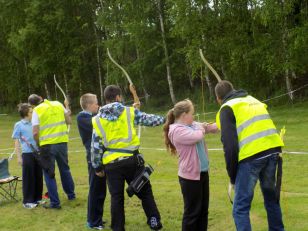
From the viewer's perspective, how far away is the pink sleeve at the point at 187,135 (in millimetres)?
5172

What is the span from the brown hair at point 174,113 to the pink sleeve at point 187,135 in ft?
0.55

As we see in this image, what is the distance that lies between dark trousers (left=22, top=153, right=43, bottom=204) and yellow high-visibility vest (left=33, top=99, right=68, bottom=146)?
0.44 metres

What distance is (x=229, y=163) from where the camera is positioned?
4.82 meters

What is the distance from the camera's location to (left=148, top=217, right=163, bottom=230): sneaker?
6.16 metres

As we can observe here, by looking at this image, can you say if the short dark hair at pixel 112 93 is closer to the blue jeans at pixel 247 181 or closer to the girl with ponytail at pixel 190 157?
the girl with ponytail at pixel 190 157

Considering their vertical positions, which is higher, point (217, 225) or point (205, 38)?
point (205, 38)

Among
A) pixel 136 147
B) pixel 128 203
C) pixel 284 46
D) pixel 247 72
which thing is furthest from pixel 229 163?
pixel 247 72

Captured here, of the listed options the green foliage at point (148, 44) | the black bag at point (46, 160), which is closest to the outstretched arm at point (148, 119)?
the black bag at point (46, 160)

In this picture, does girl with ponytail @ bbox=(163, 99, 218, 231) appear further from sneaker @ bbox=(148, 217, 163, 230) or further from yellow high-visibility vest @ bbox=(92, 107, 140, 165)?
sneaker @ bbox=(148, 217, 163, 230)

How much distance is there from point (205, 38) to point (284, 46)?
424 cm

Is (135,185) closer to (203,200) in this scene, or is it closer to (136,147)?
(136,147)

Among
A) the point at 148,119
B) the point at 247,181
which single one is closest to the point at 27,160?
Result: the point at 148,119

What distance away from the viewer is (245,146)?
15.9ft

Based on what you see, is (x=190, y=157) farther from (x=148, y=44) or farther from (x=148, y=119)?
(x=148, y=44)
